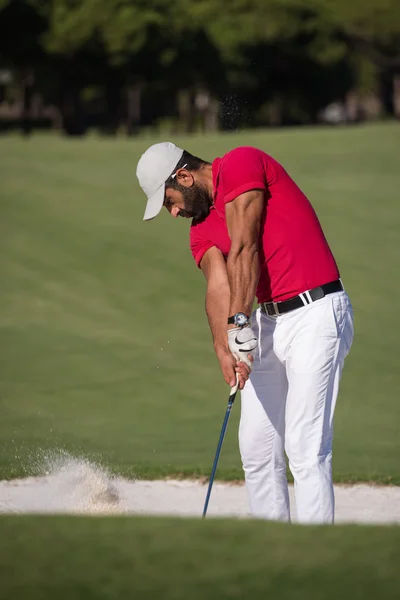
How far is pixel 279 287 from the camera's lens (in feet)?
18.4

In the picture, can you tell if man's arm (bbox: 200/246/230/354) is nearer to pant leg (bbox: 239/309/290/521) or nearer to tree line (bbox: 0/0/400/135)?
pant leg (bbox: 239/309/290/521)

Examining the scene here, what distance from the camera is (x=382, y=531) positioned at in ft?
14.6

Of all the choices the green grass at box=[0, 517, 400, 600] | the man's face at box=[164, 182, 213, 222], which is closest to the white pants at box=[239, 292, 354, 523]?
the man's face at box=[164, 182, 213, 222]

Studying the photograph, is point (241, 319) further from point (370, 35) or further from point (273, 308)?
point (370, 35)

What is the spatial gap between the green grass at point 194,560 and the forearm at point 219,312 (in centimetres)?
157

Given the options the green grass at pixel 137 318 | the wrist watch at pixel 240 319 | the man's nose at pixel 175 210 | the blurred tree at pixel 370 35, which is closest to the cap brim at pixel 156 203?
the man's nose at pixel 175 210

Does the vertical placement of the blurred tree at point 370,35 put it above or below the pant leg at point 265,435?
above

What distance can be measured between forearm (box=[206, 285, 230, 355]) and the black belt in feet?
1.29

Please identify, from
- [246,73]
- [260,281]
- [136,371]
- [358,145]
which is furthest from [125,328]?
[246,73]

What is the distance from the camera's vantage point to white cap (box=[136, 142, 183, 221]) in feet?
18.6

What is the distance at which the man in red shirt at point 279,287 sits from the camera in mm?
5430

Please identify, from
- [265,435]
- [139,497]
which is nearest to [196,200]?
[265,435]

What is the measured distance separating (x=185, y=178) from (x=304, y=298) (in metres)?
0.88

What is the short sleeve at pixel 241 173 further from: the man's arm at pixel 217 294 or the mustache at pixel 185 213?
the man's arm at pixel 217 294
